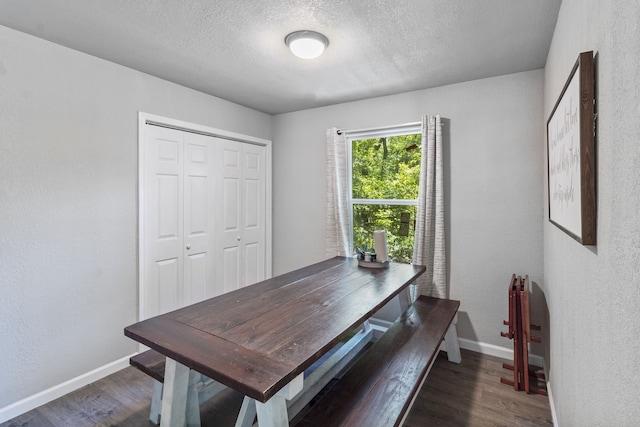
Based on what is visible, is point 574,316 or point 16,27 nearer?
point 574,316

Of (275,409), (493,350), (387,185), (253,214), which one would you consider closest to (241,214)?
(253,214)

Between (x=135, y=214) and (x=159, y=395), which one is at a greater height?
(x=135, y=214)

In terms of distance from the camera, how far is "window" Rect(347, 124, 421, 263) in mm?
3156

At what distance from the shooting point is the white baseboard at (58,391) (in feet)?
6.48

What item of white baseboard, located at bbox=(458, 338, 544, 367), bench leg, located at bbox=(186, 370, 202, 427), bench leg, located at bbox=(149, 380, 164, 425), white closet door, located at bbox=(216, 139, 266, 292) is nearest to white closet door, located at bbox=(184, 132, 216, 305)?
white closet door, located at bbox=(216, 139, 266, 292)

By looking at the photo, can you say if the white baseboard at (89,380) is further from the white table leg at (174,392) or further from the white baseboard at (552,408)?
the white table leg at (174,392)

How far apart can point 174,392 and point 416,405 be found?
1.48 meters

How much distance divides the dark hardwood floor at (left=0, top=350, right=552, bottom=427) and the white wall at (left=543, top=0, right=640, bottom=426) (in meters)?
0.78

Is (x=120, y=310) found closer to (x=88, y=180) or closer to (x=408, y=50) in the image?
(x=88, y=180)

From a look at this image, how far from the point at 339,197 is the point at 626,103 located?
2.72 metres

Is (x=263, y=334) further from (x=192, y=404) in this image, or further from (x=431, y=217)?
(x=431, y=217)

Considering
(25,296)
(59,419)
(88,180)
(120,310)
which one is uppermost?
(88,180)

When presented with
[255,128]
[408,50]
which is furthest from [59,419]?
[408,50]

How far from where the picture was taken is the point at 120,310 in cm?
253
